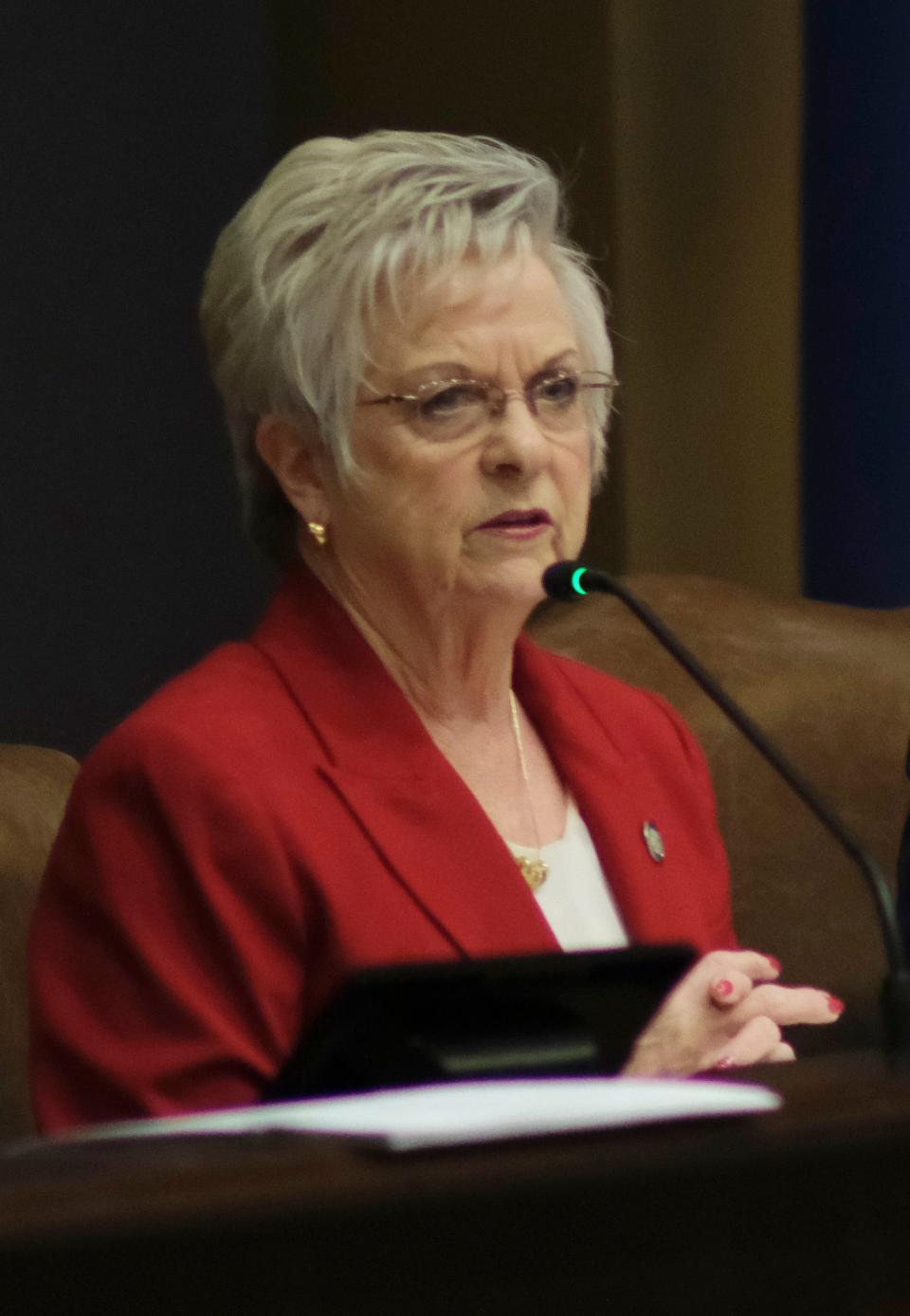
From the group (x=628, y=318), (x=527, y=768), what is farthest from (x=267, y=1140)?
(x=628, y=318)

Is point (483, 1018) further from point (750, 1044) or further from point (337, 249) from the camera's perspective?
point (337, 249)

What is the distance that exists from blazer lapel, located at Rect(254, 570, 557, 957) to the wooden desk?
76 centimetres

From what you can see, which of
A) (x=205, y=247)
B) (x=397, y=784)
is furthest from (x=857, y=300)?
(x=397, y=784)

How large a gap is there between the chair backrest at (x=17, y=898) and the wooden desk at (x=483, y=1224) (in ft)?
3.22

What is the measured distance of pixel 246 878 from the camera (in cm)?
166

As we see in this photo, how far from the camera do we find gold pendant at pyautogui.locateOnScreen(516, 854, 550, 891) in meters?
1.88

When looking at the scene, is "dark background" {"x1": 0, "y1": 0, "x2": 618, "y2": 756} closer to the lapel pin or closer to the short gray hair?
the short gray hair

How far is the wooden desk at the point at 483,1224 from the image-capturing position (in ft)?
2.80

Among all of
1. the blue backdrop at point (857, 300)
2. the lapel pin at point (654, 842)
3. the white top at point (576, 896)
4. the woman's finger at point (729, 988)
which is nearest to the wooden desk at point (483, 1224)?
the woman's finger at point (729, 988)

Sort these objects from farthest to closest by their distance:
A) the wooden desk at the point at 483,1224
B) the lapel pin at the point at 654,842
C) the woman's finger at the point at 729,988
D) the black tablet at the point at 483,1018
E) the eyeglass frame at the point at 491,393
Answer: the lapel pin at the point at 654,842 → the eyeglass frame at the point at 491,393 → the woman's finger at the point at 729,988 → the black tablet at the point at 483,1018 → the wooden desk at the point at 483,1224

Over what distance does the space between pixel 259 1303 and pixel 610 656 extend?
169cm

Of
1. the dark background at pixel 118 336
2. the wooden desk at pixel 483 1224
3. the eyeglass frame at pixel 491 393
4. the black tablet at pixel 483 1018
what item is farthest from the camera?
the dark background at pixel 118 336

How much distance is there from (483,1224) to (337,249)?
111 centimetres

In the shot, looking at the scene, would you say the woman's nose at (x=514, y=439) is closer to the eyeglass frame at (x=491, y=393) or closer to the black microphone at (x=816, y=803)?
the eyeglass frame at (x=491, y=393)
